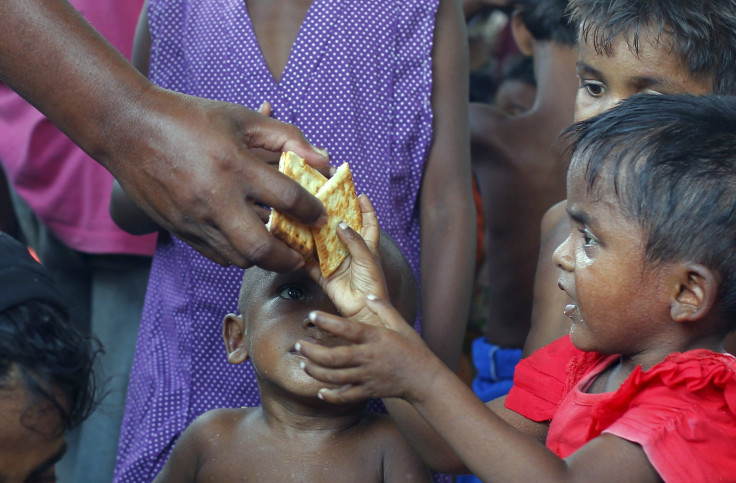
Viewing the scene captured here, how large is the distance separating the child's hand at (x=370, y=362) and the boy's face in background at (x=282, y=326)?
0.50 meters

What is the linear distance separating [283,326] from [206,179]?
0.63 metres

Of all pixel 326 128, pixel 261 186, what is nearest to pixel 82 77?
pixel 261 186

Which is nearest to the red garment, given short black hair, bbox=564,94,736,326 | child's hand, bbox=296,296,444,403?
short black hair, bbox=564,94,736,326

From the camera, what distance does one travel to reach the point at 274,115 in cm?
268

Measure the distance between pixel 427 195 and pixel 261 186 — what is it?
109cm

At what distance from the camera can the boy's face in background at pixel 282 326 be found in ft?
7.29

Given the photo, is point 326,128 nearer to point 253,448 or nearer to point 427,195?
point 427,195

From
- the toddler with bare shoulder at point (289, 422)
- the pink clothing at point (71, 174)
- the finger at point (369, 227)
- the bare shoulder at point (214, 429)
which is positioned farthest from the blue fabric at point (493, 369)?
the finger at point (369, 227)

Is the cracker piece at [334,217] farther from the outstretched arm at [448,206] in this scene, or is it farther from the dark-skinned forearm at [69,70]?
the outstretched arm at [448,206]

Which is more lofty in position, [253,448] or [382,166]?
[382,166]

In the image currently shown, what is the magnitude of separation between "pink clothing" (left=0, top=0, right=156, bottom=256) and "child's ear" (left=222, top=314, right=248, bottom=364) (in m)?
0.97

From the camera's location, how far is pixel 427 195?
2.77 m

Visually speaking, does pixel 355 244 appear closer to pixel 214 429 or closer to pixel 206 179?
pixel 206 179

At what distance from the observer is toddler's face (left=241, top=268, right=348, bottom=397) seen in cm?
222
